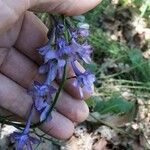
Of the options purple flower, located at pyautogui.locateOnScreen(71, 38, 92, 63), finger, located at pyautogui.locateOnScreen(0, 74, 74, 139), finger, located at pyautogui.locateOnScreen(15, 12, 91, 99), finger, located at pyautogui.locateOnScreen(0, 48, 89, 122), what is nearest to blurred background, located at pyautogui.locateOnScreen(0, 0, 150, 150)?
finger, located at pyautogui.locateOnScreen(0, 74, 74, 139)

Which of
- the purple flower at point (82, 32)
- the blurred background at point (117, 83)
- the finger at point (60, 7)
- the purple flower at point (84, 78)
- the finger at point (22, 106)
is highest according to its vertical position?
the finger at point (60, 7)

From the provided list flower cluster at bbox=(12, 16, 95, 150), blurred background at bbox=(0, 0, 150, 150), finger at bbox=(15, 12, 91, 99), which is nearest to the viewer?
flower cluster at bbox=(12, 16, 95, 150)

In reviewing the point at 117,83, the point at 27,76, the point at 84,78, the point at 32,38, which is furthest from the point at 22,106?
the point at 117,83

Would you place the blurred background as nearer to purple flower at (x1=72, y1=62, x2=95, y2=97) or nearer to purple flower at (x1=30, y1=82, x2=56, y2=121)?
purple flower at (x1=30, y1=82, x2=56, y2=121)

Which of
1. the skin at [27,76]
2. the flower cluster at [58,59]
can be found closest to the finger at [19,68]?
the skin at [27,76]

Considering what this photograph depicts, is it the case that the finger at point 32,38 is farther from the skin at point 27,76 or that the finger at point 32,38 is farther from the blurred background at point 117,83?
the blurred background at point 117,83

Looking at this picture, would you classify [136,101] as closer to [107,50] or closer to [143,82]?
[143,82]
